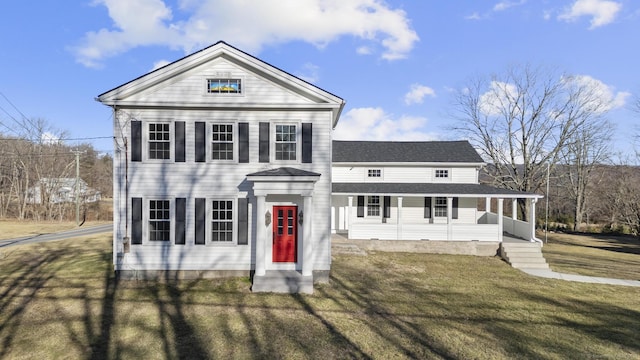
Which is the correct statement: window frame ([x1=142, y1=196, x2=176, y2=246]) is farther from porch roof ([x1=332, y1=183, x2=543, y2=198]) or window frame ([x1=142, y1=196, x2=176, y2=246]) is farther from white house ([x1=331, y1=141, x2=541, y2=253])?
white house ([x1=331, y1=141, x2=541, y2=253])

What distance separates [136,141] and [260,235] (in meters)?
5.66

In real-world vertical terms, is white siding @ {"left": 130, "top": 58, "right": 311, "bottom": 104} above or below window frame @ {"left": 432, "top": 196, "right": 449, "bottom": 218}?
above

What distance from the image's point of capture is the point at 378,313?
8.59m

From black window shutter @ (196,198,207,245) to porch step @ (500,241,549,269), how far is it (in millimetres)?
14254

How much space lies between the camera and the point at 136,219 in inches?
430

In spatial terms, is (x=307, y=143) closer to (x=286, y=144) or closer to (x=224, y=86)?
(x=286, y=144)

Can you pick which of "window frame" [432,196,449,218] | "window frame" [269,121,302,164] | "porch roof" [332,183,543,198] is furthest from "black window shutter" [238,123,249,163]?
"window frame" [432,196,449,218]

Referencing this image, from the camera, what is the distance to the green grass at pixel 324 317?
660cm

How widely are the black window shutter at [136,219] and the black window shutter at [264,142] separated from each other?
4637 mm

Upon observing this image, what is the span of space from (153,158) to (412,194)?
12.8 m

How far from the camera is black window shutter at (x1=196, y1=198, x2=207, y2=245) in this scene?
1102 cm

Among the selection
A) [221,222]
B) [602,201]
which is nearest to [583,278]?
[221,222]

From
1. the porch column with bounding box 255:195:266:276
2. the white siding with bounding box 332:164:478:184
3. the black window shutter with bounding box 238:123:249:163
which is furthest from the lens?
the white siding with bounding box 332:164:478:184

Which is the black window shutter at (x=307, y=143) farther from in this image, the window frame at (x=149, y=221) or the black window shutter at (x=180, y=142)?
the window frame at (x=149, y=221)
